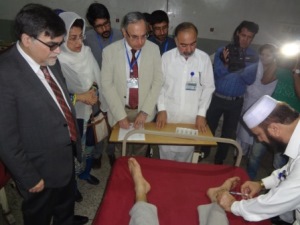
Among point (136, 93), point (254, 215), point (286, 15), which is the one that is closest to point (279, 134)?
point (254, 215)

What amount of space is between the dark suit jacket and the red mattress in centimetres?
48

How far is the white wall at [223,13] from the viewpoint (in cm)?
454

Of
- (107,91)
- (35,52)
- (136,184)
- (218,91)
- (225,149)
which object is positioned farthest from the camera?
(225,149)

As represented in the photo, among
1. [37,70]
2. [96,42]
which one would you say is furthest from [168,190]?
[96,42]

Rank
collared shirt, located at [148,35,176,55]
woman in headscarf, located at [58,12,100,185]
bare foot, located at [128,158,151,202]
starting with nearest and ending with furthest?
1. bare foot, located at [128,158,151,202]
2. woman in headscarf, located at [58,12,100,185]
3. collared shirt, located at [148,35,176,55]

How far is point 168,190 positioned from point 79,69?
1337 mm

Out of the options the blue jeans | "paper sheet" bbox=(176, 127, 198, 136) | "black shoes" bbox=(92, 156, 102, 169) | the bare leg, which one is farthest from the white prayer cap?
"black shoes" bbox=(92, 156, 102, 169)

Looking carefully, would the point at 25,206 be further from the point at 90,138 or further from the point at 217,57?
the point at 217,57

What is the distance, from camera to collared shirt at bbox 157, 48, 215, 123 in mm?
2670

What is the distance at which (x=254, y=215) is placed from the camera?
165cm

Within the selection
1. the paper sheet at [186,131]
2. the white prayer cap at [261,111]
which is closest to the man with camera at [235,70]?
the paper sheet at [186,131]

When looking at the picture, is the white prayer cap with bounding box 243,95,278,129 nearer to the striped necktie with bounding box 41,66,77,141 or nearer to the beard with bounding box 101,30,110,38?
the striped necktie with bounding box 41,66,77,141

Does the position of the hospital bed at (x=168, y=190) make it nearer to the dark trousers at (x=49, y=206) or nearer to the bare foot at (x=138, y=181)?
the bare foot at (x=138, y=181)

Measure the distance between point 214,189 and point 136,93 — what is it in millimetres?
1288
